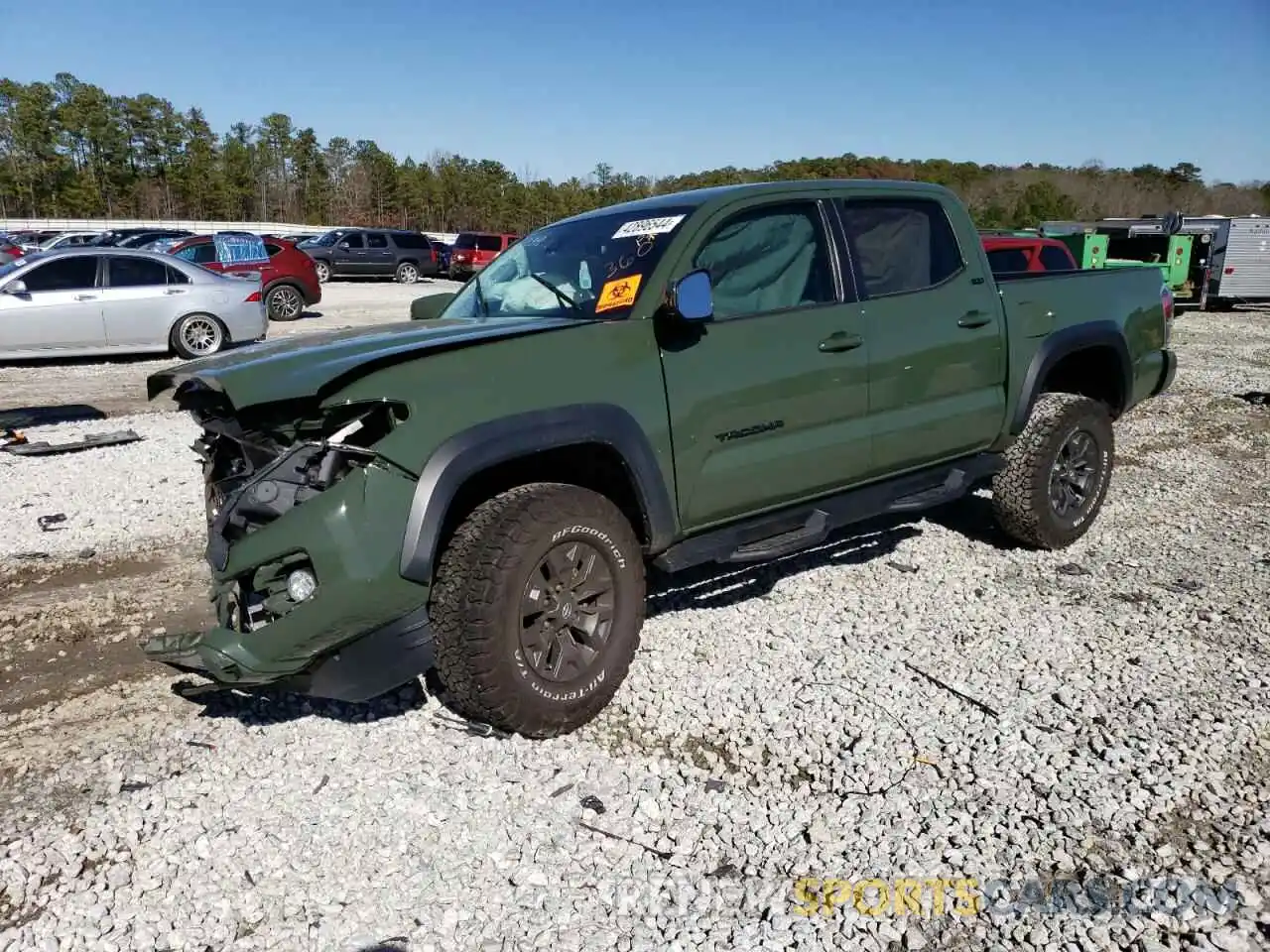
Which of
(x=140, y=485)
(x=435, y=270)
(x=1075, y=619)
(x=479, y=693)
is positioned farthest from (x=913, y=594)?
(x=435, y=270)

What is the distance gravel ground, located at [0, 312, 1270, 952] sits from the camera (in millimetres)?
2539

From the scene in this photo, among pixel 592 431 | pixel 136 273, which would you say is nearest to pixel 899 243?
pixel 592 431

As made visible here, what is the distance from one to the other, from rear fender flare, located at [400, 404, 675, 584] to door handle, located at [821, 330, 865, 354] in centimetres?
103

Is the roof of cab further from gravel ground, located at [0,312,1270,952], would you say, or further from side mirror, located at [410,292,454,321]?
gravel ground, located at [0,312,1270,952]

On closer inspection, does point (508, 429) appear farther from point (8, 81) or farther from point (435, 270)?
point (8, 81)

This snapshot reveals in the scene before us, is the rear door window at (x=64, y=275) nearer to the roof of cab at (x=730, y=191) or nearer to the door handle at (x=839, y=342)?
the roof of cab at (x=730, y=191)

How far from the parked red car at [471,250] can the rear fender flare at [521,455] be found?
30.0 metres

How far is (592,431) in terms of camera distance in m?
3.34

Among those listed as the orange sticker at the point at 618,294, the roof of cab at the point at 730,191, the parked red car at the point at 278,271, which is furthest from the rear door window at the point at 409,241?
the orange sticker at the point at 618,294

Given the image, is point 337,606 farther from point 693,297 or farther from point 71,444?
point 71,444

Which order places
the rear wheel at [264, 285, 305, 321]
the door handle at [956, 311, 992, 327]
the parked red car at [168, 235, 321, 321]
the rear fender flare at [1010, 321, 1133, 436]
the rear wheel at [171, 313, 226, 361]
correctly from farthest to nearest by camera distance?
the rear wheel at [264, 285, 305, 321] → the parked red car at [168, 235, 321, 321] → the rear wheel at [171, 313, 226, 361] → the rear fender flare at [1010, 321, 1133, 436] → the door handle at [956, 311, 992, 327]

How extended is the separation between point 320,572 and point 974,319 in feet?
11.1

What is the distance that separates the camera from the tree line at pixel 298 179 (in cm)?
6806

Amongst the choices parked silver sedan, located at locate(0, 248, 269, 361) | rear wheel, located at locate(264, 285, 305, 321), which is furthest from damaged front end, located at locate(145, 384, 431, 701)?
rear wheel, located at locate(264, 285, 305, 321)
